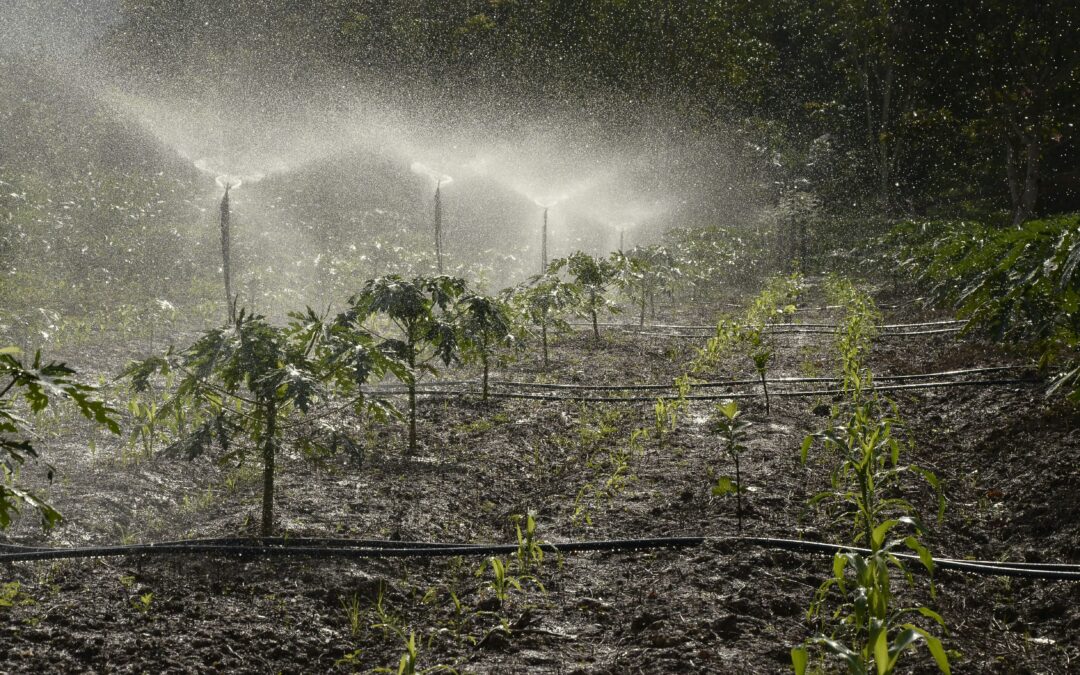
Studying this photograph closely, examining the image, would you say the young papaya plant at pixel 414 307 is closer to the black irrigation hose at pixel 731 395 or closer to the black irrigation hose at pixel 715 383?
the black irrigation hose at pixel 731 395

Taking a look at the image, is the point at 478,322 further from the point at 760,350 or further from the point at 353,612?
the point at 760,350

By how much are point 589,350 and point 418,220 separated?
1545 centimetres

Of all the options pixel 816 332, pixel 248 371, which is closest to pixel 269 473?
pixel 248 371

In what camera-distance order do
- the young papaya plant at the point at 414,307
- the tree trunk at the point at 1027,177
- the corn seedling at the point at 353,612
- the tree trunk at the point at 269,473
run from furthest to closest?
the tree trunk at the point at 1027,177, the young papaya plant at the point at 414,307, the tree trunk at the point at 269,473, the corn seedling at the point at 353,612

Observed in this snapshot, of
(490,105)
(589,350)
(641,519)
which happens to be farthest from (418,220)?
(641,519)

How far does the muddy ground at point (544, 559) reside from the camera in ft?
8.86

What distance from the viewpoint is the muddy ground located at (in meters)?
Result: 2.70

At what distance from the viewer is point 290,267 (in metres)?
17.0

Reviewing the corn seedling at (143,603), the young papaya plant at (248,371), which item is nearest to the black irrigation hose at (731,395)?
the young papaya plant at (248,371)

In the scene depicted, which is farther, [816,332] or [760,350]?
[816,332]

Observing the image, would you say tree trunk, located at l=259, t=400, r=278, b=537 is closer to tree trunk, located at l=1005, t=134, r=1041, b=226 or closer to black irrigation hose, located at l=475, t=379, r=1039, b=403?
black irrigation hose, located at l=475, t=379, r=1039, b=403

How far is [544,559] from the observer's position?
3.51 metres

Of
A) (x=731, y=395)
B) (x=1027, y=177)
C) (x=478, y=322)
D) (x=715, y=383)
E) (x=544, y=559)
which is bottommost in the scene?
(x=544, y=559)

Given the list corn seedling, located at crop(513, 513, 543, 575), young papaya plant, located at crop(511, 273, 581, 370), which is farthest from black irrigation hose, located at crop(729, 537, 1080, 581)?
young papaya plant, located at crop(511, 273, 581, 370)
